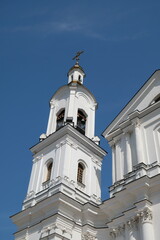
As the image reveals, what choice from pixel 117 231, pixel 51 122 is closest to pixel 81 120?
pixel 51 122

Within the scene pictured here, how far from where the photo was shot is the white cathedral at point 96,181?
1598 cm

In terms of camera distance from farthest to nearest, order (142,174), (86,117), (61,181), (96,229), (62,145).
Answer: (86,117), (62,145), (61,181), (96,229), (142,174)

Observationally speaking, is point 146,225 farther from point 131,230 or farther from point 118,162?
point 118,162

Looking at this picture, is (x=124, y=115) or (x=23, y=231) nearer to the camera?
(x=23, y=231)

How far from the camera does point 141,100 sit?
826 inches

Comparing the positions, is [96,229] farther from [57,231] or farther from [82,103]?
[82,103]

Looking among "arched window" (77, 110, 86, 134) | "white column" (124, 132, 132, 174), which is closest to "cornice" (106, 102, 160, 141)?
"white column" (124, 132, 132, 174)

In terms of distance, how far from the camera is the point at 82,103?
27547mm

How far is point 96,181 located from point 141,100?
662cm

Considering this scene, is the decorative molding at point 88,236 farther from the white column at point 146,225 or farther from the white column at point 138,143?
the white column at point 138,143

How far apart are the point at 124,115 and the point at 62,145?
476 cm

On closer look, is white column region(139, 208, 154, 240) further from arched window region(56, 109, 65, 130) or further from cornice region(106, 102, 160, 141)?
arched window region(56, 109, 65, 130)

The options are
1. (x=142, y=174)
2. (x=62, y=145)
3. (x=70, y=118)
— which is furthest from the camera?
(x=70, y=118)

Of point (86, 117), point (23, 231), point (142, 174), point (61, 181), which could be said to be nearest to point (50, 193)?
point (61, 181)
